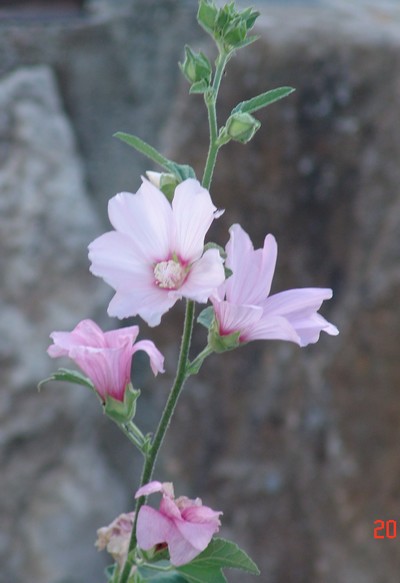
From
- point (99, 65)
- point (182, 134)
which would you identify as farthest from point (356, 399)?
point (99, 65)

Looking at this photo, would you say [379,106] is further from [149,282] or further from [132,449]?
[149,282]

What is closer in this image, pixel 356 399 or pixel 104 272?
pixel 104 272

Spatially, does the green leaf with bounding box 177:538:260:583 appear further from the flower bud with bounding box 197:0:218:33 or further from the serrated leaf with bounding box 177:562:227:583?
the flower bud with bounding box 197:0:218:33

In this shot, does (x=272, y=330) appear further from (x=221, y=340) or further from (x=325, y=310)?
(x=325, y=310)

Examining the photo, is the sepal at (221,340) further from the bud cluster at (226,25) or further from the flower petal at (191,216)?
the bud cluster at (226,25)

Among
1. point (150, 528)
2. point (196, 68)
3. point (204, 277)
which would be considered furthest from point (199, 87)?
point (150, 528)
